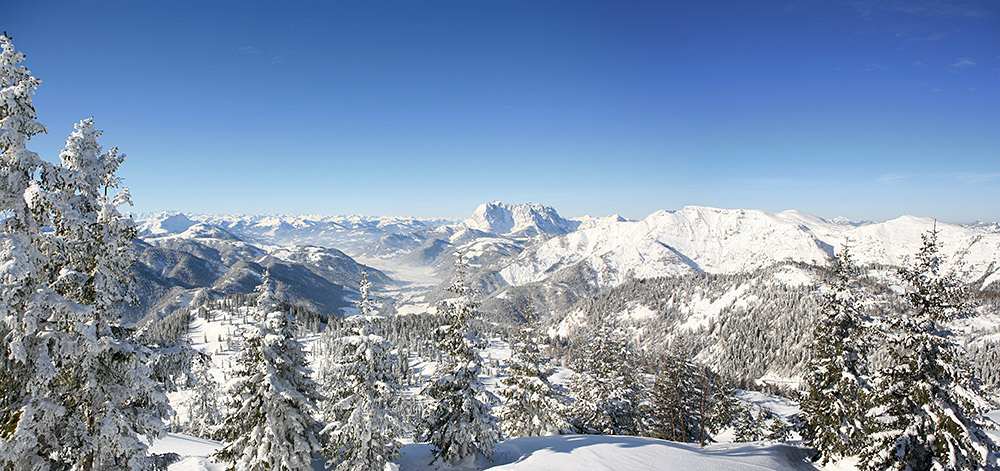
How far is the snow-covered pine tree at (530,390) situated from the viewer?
106ft

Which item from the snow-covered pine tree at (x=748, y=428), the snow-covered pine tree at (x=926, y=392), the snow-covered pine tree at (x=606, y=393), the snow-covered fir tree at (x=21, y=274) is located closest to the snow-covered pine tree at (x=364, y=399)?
the snow-covered fir tree at (x=21, y=274)

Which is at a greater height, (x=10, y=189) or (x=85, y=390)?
(x=10, y=189)

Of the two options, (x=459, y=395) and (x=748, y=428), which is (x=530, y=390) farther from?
(x=748, y=428)

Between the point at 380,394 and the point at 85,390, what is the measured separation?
11.5 meters

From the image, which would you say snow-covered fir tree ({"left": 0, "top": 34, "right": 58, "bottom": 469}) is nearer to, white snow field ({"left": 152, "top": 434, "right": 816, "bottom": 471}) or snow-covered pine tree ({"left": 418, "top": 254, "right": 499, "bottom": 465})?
white snow field ({"left": 152, "top": 434, "right": 816, "bottom": 471})

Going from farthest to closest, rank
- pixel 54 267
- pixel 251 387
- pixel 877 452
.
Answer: pixel 877 452 < pixel 251 387 < pixel 54 267

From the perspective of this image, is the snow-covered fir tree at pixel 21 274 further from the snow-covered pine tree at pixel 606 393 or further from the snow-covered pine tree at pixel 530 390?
the snow-covered pine tree at pixel 606 393

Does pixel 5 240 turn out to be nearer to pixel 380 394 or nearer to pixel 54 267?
pixel 54 267

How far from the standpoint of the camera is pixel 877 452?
2105cm

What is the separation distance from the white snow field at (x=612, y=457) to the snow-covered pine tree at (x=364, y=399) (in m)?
4.94

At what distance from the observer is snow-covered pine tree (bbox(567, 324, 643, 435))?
38812mm

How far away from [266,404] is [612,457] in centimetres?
1713

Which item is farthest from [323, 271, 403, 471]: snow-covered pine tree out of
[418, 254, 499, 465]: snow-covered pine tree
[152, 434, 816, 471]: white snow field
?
[152, 434, 816, 471]: white snow field

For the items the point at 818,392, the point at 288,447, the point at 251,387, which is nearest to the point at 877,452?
the point at 818,392
